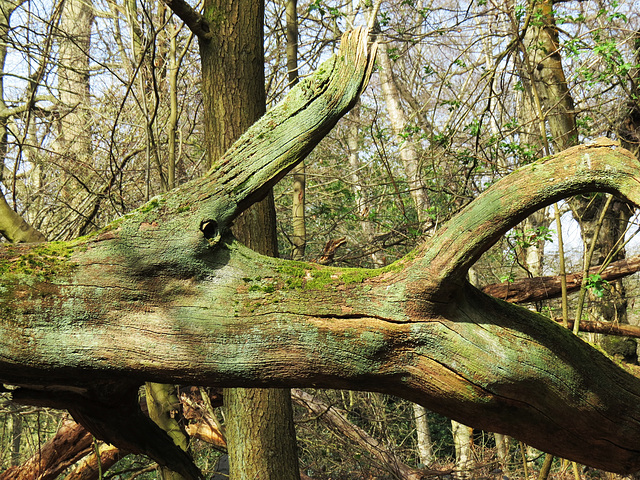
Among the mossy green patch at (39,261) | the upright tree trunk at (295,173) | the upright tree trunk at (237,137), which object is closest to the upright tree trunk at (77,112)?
the upright tree trunk at (295,173)

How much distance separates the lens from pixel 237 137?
3986 mm

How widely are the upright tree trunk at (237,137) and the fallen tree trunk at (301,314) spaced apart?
6.09ft

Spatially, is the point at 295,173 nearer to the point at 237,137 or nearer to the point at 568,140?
the point at 237,137

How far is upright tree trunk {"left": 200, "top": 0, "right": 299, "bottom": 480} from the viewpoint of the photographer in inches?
151

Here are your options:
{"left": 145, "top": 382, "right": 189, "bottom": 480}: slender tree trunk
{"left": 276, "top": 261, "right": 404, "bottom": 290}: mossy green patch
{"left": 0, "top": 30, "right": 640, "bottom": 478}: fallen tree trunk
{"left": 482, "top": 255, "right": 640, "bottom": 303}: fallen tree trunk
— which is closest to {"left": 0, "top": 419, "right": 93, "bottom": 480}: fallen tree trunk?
{"left": 145, "top": 382, "right": 189, "bottom": 480}: slender tree trunk

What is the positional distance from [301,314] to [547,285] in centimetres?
394

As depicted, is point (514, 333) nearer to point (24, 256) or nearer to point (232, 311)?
point (232, 311)

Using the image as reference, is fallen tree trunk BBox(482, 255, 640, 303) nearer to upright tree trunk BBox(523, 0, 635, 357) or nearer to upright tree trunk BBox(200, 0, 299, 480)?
upright tree trunk BBox(523, 0, 635, 357)

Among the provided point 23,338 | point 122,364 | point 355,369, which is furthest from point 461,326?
point 23,338

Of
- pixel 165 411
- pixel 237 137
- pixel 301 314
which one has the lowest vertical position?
pixel 165 411

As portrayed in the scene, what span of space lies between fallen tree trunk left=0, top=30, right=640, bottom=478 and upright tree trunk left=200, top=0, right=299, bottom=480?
186 centimetres

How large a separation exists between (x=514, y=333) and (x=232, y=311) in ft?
3.21

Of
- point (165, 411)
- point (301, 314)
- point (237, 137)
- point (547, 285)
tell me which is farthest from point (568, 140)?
point (301, 314)

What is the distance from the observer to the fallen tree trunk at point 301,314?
192 cm
